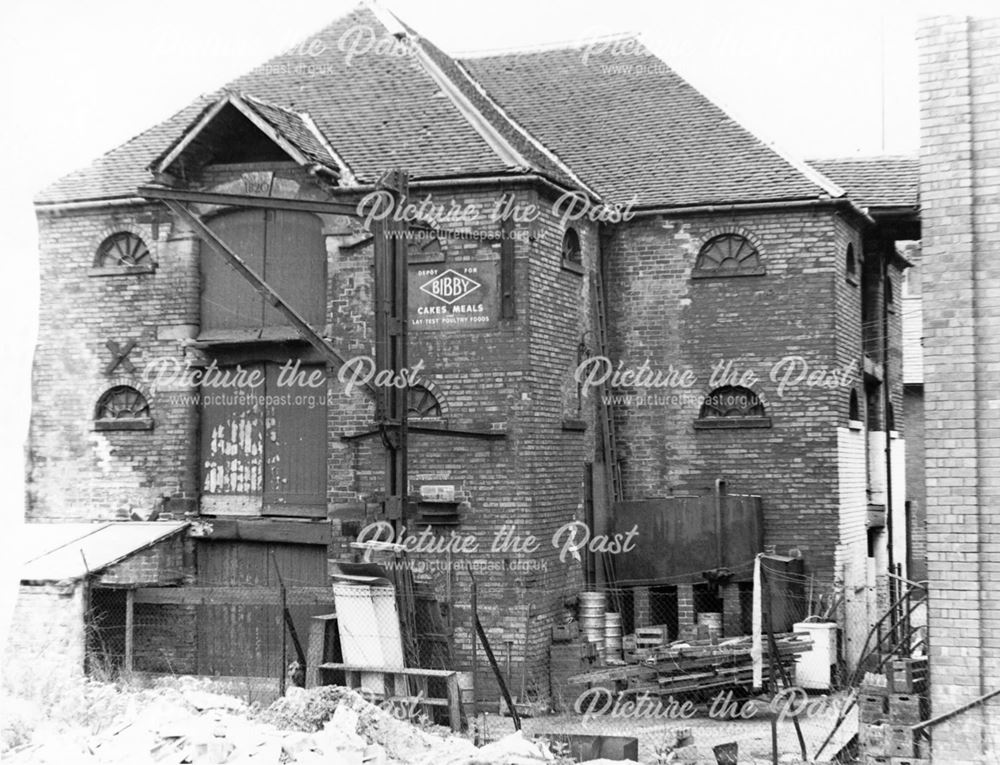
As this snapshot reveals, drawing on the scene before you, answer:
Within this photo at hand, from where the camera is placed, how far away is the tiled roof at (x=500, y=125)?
56.2ft

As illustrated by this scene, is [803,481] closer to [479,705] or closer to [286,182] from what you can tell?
[479,705]

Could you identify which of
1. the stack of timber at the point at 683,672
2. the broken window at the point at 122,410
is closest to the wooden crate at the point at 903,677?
the stack of timber at the point at 683,672

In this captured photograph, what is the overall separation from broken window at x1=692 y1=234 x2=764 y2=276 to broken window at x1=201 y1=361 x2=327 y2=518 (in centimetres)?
590

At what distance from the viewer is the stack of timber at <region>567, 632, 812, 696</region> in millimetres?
15570

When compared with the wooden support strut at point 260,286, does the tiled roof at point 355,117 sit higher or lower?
higher

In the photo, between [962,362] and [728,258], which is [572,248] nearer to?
[728,258]

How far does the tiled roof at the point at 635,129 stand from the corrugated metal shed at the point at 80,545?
8263 millimetres

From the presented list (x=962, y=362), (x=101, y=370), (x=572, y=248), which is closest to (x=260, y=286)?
(x=101, y=370)

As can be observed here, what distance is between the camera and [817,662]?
660 inches

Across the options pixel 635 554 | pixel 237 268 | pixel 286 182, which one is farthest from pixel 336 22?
pixel 635 554

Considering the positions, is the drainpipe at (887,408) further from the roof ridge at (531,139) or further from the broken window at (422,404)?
the broken window at (422,404)

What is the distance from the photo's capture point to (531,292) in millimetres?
16203

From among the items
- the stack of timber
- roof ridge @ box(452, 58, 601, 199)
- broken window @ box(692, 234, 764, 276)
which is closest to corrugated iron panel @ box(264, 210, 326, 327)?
roof ridge @ box(452, 58, 601, 199)

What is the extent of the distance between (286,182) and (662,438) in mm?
6599
